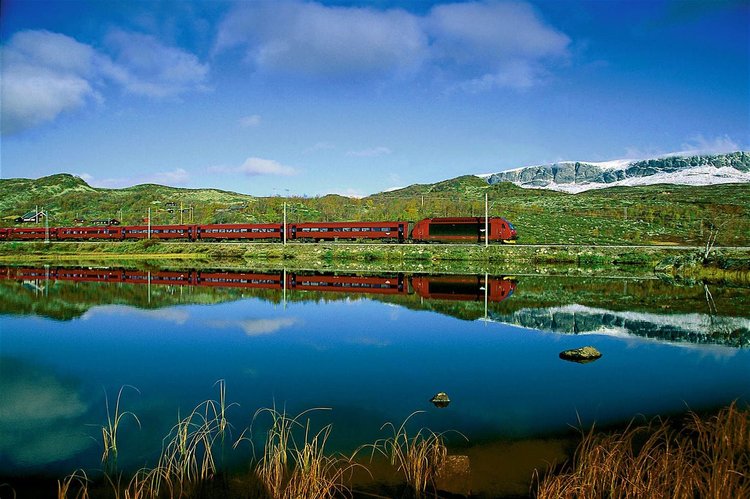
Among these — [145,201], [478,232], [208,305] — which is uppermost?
[145,201]

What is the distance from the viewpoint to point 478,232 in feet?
209

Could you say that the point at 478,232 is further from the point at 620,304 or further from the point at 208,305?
the point at 208,305

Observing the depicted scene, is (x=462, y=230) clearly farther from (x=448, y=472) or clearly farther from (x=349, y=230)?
(x=448, y=472)

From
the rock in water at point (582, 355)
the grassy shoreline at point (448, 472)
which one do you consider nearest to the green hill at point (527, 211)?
the rock in water at point (582, 355)

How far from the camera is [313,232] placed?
71875 millimetres

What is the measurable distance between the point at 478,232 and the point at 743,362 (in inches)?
1905

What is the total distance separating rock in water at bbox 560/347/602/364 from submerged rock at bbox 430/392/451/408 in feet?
20.4

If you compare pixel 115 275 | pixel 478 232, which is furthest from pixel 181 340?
pixel 478 232

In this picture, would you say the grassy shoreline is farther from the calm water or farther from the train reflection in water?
the train reflection in water

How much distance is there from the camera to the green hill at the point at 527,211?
80250mm

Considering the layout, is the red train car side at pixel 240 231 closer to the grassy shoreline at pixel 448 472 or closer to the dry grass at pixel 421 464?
the grassy shoreline at pixel 448 472

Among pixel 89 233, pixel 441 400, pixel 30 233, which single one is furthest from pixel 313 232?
pixel 441 400

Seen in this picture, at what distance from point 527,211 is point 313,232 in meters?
51.8

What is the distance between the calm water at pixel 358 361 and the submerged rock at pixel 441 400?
0.69 feet
